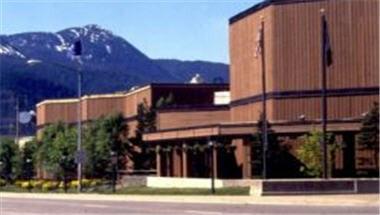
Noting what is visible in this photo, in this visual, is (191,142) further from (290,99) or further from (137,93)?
(137,93)

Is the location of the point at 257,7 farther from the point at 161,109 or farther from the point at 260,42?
the point at 161,109

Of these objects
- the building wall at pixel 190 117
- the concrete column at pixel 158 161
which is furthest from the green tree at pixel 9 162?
the building wall at pixel 190 117

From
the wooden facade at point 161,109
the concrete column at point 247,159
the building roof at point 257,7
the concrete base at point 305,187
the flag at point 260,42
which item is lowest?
the concrete base at point 305,187

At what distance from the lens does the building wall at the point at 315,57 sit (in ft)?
278

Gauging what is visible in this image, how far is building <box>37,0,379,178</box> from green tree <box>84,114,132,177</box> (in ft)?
16.4

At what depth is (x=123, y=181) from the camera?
298 feet

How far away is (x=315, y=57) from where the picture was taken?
282ft

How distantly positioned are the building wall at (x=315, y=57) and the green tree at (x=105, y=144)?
511 inches

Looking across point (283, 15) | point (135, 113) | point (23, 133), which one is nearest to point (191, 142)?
point (283, 15)

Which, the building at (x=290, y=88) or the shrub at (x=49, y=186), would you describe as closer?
the shrub at (x=49, y=186)

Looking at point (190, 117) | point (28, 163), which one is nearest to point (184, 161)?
point (190, 117)

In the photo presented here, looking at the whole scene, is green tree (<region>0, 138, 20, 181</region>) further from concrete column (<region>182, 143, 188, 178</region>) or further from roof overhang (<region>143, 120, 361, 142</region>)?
roof overhang (<region>143, 120, 361, 142</region>)

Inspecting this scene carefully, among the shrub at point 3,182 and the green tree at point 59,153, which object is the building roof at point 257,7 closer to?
the green tree at point 59,153

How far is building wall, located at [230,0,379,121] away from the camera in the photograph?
278 feet
